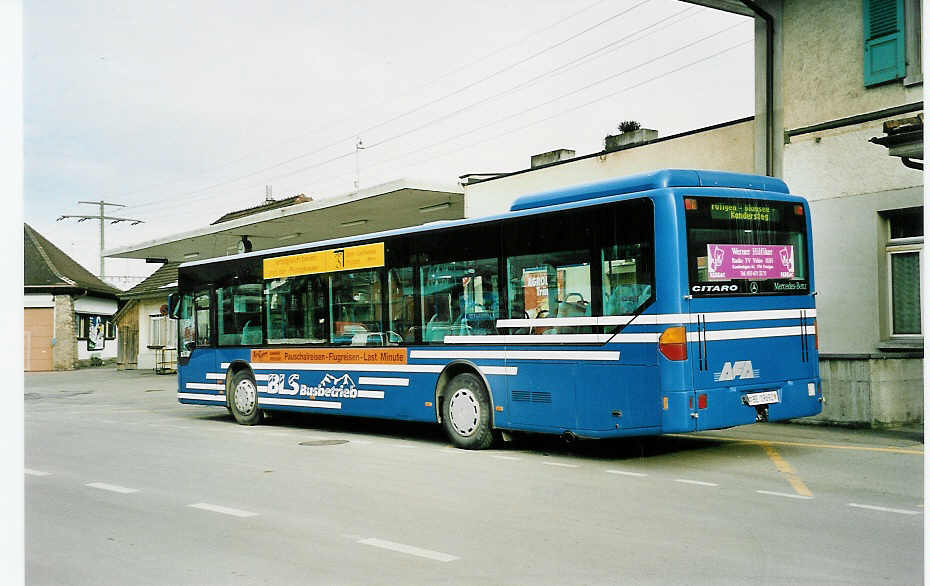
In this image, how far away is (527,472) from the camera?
1055cm

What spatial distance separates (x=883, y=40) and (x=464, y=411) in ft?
28.1

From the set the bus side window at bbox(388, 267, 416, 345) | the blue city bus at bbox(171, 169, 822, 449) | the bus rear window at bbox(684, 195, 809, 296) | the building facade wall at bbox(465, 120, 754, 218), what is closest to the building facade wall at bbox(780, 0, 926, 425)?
the building facade wall at bbox(465, 120, 754, 218)

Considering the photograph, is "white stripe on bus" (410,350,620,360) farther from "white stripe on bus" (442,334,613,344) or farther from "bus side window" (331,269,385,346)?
→ "bus side window" (331,269,385,346)

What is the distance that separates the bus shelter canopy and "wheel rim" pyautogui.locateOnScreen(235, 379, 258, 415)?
24.6 ft

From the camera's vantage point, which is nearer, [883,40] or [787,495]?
[787,495]

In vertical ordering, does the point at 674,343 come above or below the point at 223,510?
above

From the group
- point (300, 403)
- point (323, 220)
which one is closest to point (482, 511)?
point (300, 403)

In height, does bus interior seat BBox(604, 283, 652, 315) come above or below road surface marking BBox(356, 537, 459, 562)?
above

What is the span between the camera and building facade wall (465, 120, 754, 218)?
703 inches

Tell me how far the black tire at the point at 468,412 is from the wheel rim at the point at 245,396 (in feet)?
17.1

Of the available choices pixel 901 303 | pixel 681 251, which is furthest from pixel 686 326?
pixel 901 303

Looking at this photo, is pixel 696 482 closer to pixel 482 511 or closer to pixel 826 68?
pixel 482 511

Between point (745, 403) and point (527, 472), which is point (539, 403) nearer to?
point (527, 472)

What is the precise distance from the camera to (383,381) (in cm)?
1404
